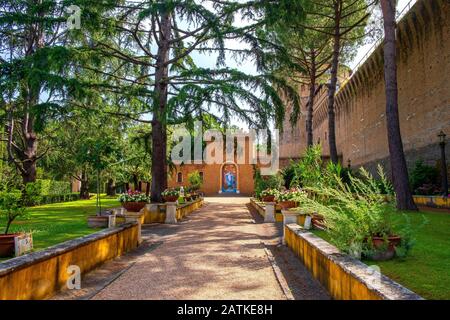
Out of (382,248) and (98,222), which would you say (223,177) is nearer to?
(98,222)

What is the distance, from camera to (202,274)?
19.0ft

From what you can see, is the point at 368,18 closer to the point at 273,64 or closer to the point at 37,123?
the point at 273,64

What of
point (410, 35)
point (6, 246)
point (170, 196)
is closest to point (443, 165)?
point (410, 35)

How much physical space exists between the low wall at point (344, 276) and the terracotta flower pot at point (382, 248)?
444 mm

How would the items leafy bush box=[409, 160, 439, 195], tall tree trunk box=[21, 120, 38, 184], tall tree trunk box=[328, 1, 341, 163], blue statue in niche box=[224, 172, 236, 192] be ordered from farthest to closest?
1. blue statue in niche box=[224, 172, 236, 192]
2. tall tree trunk box=[21, 120, 38, 184]
3. tall tree trunk box=[328, 1, 341, 163]
4. leafy bush box=[409, 160, 439, 195]

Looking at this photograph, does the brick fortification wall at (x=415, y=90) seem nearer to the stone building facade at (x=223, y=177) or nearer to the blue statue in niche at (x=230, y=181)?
the stone building facade at (x=223, y=177)

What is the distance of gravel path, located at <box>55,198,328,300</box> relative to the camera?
476 cm

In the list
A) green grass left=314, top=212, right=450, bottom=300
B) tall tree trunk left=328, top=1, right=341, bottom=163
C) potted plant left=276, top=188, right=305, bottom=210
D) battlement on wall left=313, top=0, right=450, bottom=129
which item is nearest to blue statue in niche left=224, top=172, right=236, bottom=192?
battlement on wall left=313, top=0, right=450, bottom=129

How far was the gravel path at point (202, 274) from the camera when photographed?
4762mm

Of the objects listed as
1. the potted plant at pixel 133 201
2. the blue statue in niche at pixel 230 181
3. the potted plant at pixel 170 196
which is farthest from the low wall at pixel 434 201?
the blue statue in niche at pixel 230 181

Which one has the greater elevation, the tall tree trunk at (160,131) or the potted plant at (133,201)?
the tall tree trunk at (160,131)

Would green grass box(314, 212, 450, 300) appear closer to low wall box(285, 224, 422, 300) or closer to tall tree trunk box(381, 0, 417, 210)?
low wall box(285, 224, 422, 300)

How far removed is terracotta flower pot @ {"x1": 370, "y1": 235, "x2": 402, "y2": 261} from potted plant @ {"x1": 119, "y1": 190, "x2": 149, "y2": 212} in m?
10.0

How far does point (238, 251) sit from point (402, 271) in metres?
4.15
